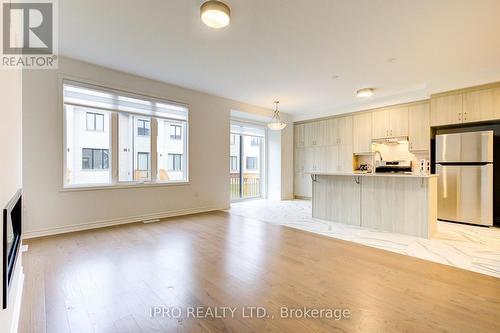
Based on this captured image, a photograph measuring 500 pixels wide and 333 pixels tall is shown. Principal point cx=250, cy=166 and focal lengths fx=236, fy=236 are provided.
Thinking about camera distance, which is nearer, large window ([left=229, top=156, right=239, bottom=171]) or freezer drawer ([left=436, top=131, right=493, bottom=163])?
freezer drawer ([left=436, top=131, right=493, bottom=163])

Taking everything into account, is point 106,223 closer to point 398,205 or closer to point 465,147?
point 398,205

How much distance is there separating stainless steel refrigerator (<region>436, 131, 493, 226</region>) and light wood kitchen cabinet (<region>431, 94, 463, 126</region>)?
0.32 meters

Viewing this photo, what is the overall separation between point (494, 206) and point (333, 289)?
13.9 ft

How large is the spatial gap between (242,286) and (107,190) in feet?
11.0

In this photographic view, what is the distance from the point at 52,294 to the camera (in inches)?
80.8

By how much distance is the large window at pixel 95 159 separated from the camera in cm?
418

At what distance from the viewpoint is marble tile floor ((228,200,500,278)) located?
9.16 ft

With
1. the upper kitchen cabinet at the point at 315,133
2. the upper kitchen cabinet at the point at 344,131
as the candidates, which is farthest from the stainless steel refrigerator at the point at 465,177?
the upper kitchen cabinet at the point at 315,133

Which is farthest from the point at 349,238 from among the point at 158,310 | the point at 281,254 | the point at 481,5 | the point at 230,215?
the point at 481,5

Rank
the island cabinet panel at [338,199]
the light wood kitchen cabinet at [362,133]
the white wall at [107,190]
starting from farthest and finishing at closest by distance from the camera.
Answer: the light wood kitchen cabinet at [362,133]
the island cabinet panel at [338,199]
the white wall at [107,190]

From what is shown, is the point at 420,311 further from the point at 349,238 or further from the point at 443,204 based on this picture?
the point at 443,204

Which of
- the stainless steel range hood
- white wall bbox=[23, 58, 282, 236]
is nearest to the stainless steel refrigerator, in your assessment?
the stainless steel range hood

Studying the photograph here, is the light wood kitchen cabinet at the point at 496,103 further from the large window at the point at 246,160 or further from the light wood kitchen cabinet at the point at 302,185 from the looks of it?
the large window at the point at 246,160

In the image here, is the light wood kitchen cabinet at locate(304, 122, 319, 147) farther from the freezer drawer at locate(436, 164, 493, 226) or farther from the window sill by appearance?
the window sill
